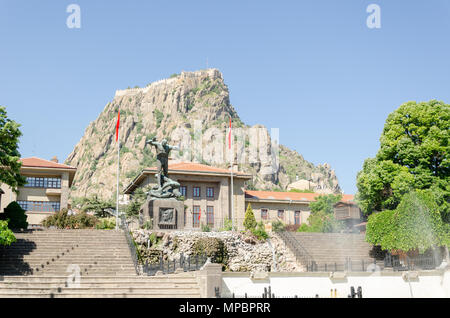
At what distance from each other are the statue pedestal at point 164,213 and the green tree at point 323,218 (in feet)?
57.3

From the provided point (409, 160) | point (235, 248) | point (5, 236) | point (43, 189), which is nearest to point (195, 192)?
point (43, 189)

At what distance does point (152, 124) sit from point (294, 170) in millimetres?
56647

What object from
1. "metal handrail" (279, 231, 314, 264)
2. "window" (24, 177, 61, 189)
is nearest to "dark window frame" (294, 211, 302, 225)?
"metal handrail" (279, 231, 314, 264)

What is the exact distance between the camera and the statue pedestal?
34.2 m

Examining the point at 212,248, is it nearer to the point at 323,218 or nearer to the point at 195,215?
the point at 323,218

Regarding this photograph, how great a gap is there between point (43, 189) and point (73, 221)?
16955 mm

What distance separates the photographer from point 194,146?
173 metres

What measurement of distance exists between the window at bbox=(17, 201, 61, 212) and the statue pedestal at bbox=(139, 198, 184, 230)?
24092 millimetres

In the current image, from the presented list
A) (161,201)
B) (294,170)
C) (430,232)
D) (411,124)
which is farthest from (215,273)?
(294,170)

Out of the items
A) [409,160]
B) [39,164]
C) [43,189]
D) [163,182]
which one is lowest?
[163,182]

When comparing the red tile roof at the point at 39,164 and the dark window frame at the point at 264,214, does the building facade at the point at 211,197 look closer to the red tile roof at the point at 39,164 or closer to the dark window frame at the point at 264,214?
the dark window frame at the point at 264,214

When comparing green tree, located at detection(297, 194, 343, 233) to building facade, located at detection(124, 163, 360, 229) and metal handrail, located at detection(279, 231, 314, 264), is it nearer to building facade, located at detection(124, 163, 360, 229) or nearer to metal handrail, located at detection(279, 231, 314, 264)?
building facade, located at detection(124, 163, 360, 229)

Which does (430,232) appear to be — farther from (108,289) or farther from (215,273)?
(108,289)

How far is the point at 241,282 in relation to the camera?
20.7 metres
